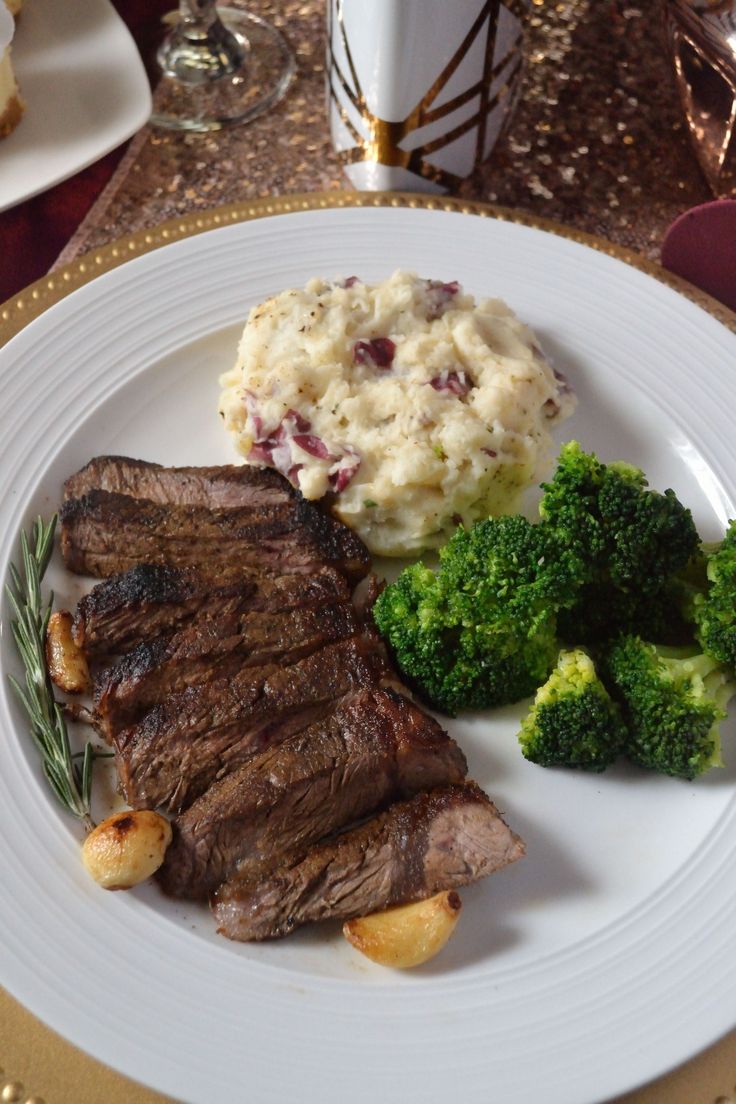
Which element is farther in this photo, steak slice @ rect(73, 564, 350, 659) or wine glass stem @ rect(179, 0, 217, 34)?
wine glass stem @ rect(179, 0, 217, 34)

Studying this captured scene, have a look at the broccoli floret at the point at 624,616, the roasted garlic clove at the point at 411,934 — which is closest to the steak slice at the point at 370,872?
the roasted garlic clove at the point at 411,934

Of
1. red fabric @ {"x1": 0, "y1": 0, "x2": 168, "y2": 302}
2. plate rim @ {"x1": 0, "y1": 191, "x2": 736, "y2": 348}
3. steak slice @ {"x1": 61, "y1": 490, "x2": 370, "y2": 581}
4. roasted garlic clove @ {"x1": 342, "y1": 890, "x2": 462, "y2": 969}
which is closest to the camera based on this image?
roasted garlic clove @ {"x1": 342, "y1": 890, "x2": 462, "y2": 969}

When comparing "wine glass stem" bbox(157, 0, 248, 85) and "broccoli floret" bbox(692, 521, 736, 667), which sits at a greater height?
"wine glass stem" bbox(157, 0, 248, 85)

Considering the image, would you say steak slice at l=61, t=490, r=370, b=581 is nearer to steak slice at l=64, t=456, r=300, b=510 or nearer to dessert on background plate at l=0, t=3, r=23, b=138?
steak slice at l=64, t=456, r=300, b=510

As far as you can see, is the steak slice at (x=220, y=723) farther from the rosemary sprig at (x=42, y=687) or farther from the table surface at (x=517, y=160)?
the table surface at (x=517, y=160)

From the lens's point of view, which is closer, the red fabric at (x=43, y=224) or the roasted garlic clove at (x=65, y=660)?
the roasted garlic clove at (x=65, y=660)

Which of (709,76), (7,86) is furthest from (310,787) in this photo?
(709,76)

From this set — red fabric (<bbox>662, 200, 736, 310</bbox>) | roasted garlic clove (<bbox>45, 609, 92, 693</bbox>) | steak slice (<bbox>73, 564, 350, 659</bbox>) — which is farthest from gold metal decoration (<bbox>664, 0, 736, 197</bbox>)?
roasted garlic clove (<bbox>45, 609, 92, 693</bbox>)
